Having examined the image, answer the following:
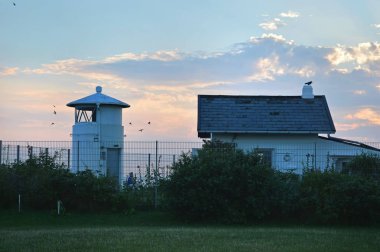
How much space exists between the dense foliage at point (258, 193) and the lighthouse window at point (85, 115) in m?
12.4

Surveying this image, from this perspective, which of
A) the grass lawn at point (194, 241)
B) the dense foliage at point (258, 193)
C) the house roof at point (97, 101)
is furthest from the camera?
the house roof at point (97, 101)

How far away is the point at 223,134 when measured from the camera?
31.3 meters

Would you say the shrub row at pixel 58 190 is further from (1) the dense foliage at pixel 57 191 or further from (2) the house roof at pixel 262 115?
(2) the house roof at pixel 262 115

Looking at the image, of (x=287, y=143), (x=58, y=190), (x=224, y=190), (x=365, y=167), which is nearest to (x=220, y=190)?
(x=224, y=190)

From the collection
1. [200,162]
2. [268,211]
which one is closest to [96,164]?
[200,162]

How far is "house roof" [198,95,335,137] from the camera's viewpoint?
30922 mm

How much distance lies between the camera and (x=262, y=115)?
3175cm

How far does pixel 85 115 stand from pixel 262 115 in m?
9.08

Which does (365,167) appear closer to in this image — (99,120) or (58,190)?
(58,190)

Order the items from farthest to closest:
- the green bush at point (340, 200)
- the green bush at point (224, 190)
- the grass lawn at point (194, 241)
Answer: the green bush at point (224, 190) → the green bush at point (340, 200) → the grass lawn at point (194, 241)

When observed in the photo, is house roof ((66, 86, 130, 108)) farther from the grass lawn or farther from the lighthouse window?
the grass lawn

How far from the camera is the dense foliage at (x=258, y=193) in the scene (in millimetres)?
19016

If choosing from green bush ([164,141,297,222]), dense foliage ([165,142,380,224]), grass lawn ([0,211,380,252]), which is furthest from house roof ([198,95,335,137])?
grass lawn ([0,211,380,252])

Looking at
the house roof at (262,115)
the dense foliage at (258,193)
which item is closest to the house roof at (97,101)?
the house roof at (262,115)
